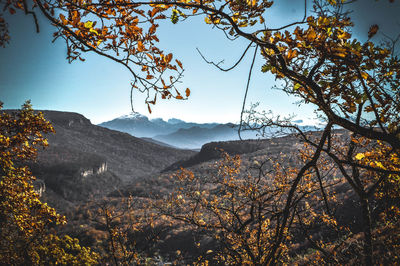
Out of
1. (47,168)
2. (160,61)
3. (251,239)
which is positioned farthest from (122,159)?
(160,61)

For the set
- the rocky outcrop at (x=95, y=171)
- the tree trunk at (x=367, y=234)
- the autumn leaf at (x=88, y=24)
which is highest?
the autumn leaf at (x=88, y=24)

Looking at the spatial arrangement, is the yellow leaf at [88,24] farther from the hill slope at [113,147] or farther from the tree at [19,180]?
the hill slope at [113,147]

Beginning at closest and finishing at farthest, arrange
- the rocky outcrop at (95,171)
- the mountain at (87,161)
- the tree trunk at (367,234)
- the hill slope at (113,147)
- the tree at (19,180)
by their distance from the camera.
A: the tree trunk at (367,234)
the tree at (19,180)
the mountain at (87,161)
the rocky outcrop at (95,171)
the hill slope at (113,147)

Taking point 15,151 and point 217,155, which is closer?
point 15,151

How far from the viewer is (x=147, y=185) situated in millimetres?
43969

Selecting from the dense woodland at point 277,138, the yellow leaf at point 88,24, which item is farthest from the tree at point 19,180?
the yellow leaf at point 88,24

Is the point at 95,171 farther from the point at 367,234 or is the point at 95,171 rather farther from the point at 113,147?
the point at 367,234

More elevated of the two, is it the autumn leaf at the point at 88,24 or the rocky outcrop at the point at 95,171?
the autumn leaf at the point at 88,24

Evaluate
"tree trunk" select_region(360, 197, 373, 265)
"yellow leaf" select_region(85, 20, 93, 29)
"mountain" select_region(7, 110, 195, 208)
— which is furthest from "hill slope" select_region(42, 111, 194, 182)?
"yellow leaf" select_region(85, 20, 93, 29)

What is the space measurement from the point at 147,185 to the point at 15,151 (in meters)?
40.2

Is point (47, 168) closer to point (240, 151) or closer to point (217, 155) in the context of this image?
point (217, 155)

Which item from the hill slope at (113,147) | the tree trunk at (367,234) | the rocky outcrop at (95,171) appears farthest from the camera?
the hill slope at (113,147)

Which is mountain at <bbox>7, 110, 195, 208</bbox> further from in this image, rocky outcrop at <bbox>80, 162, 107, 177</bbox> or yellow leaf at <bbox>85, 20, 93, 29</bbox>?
yellow leaf at <bbox>85, 20, 93, 29</bbox>

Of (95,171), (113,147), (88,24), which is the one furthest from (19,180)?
(113,147)
